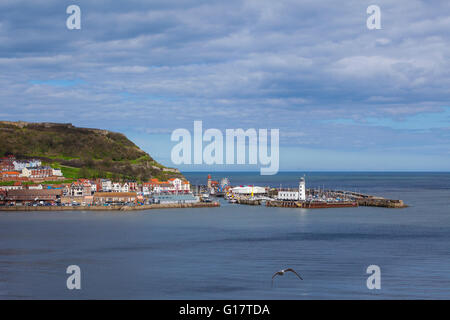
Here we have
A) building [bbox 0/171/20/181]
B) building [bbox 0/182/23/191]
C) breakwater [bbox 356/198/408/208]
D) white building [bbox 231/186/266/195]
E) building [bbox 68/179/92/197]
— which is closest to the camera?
breakwater [bbox 356/198/408/208]

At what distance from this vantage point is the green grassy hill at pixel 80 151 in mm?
115925

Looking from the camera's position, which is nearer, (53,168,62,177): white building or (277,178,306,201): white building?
(277,178,306,201): white building

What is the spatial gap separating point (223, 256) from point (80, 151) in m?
100

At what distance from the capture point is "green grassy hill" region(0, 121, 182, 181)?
115925 millimetres

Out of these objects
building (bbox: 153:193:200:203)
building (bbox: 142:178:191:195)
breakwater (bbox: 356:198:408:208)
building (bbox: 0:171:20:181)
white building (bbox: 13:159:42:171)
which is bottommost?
breakwater (bbox: 356:198:408:208)

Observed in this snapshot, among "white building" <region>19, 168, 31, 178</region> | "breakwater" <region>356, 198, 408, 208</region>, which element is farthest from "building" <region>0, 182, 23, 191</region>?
"breakwater" <region>356, 198, 408, 208</region>

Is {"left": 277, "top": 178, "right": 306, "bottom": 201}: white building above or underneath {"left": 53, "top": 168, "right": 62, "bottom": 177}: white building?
underneath

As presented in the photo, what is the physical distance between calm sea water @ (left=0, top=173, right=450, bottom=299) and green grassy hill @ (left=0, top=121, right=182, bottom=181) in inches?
2188

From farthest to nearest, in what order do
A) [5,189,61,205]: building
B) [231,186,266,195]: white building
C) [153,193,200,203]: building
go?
[231,186,266,195]: white building
[153,193,200,203]: building
[5,189,61,205]: building

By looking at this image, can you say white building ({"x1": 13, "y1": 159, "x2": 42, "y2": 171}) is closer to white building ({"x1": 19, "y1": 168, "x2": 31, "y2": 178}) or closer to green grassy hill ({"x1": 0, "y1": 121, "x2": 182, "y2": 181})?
green grassy hill ({"x1": 0, "y1": 121, "x2": 182, "y2": 181})

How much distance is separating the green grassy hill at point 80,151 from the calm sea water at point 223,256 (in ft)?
182
